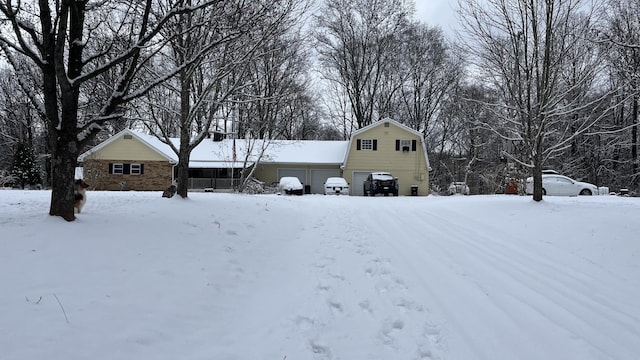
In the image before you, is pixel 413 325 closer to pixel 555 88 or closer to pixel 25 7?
pixel 25 7

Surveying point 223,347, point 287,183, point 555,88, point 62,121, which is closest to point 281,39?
point 62,121

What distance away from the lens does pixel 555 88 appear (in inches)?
446

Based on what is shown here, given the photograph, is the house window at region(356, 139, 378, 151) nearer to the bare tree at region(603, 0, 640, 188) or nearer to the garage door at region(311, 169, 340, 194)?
the garage door at region(311, 169, 340, 194)

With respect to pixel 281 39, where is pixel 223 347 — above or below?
below


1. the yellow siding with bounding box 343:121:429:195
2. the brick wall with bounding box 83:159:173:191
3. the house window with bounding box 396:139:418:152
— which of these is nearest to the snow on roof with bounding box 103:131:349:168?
the brick wall with bounding box 83:159:173:191

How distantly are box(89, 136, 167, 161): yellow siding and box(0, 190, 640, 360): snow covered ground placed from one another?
22.5 meters

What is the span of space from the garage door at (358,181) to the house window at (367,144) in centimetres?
181

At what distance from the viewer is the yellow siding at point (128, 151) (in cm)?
2714

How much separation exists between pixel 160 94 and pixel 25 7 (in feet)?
17.6

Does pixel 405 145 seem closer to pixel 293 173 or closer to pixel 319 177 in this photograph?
pixel 319 177

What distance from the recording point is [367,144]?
94.7ft

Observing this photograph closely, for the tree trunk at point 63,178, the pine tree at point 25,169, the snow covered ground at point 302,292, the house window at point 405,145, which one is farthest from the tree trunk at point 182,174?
the house window at point 405,145

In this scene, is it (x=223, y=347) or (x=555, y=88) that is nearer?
A: (x=223, y=347)

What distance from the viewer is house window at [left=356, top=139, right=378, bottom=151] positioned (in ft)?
94.7
